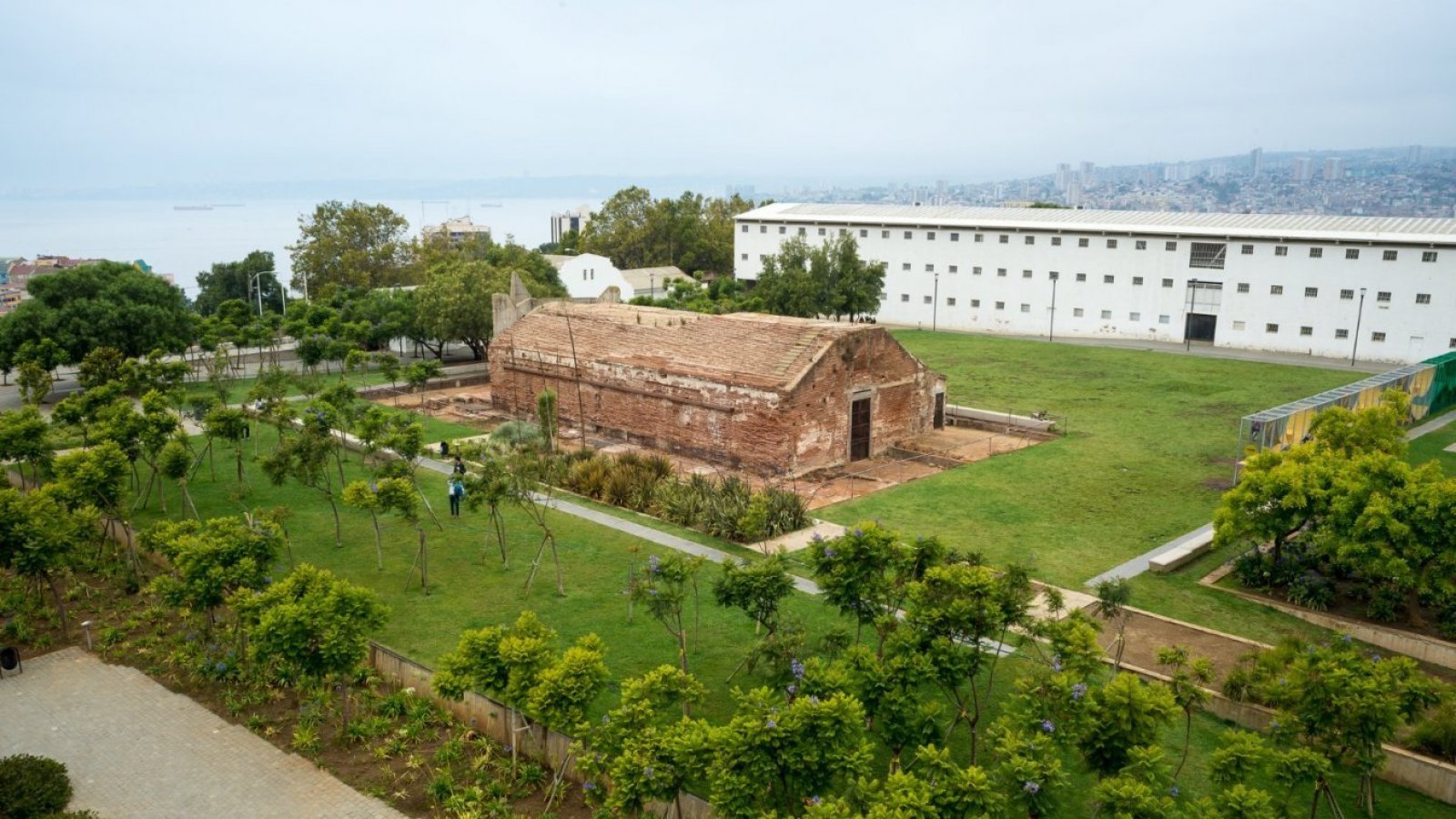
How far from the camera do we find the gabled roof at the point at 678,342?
28.5 m

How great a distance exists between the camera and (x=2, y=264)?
146m

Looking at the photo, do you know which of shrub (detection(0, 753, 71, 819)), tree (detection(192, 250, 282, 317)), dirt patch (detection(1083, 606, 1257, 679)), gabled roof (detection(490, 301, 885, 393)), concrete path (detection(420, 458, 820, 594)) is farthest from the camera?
tree (detection(192, 250, 282, 317))

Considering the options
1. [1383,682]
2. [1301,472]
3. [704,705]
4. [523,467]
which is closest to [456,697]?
[704,705]

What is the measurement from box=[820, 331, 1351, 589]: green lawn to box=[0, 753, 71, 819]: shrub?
16.2m

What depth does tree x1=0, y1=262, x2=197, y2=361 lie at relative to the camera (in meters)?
38.0

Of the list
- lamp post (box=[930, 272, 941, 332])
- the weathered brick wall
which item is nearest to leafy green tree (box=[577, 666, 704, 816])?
the weathered brick wall

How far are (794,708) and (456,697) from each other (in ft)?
17.0

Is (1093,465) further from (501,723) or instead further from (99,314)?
(99,314)

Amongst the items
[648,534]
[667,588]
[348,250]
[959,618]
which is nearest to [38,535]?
[667,588]

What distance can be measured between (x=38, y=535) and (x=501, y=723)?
10.1m

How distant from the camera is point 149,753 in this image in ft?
47.2

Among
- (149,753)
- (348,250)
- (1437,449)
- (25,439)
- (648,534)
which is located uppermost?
(348,250)

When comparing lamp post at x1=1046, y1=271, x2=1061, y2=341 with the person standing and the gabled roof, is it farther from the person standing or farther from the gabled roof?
the person standing

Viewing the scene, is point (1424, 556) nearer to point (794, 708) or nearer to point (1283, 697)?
point (1283, 697)
